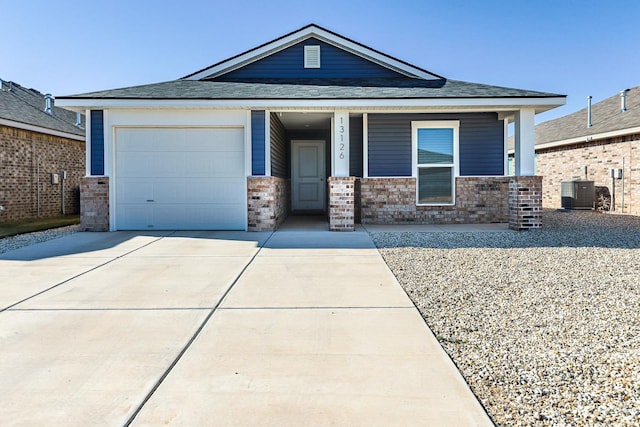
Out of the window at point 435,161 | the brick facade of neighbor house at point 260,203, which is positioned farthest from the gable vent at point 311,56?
the brick facade of neighbor house at point 260,203

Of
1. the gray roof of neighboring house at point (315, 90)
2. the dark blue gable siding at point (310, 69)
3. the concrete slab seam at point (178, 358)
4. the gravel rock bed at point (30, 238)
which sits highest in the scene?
the dark blue gable siding at point (310, 69)

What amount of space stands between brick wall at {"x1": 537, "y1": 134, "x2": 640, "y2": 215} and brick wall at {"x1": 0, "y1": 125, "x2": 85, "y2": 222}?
18620mm

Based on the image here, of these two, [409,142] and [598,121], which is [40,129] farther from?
[598,121]

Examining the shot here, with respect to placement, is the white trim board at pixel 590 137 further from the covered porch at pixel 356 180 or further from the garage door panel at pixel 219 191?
the garage door panel at pixel 219 191

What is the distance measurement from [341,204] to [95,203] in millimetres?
5599

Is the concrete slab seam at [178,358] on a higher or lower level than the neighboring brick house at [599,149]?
lower

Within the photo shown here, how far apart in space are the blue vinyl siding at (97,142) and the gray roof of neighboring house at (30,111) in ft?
12.6

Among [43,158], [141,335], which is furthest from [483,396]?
[43,158]

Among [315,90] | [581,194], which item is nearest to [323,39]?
[315,90]

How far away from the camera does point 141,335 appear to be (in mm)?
3324

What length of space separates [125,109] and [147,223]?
262cm

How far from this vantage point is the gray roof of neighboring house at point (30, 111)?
12.4m

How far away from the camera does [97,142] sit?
377 inches

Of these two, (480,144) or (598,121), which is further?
(598,121)
